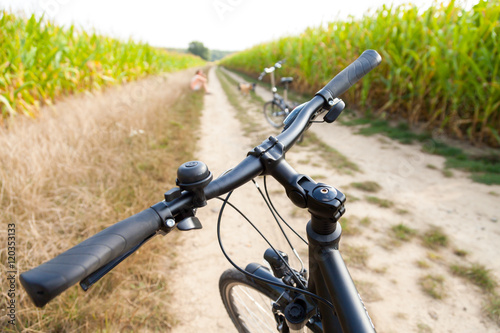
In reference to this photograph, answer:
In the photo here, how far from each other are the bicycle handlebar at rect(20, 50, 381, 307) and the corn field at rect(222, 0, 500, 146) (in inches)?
177

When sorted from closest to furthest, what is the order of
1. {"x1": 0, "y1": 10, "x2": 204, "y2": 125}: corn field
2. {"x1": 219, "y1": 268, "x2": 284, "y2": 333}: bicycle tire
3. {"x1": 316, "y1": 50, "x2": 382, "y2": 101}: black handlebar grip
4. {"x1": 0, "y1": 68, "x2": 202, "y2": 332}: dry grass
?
{"x1": 316, "y1": 50, "x2": 382, "y2": 101}: black handlebar grip < {"x1": 219, "y1": 268, "x2": 284, "y2": 333}: bicycle tire < {"x1": 0, "y1": 68, "x2": 202, "y2": 332}: dry grass < {"x1": 0, "y1": 10, "x2": 204, "y2": 125}: corn field

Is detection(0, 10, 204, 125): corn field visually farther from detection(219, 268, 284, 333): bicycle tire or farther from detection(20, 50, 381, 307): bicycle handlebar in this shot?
detection(20, 50, 381, 307): bicycle handlebar

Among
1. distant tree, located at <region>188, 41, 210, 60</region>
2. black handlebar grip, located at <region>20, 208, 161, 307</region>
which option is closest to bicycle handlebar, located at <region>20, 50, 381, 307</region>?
A: black handlebar grip, located at <region>20, 208, 161, 307</region>

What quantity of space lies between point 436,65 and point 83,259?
5.69 metres

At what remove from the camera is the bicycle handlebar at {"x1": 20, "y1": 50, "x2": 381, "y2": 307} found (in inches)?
16.9

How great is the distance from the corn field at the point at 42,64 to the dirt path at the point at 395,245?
3143 mm

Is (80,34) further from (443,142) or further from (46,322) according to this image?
(443,142)

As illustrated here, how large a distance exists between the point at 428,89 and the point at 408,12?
176cm

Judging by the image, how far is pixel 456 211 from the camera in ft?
9.65

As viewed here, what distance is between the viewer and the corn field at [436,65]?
4.15 metres

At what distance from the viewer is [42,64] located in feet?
15.2

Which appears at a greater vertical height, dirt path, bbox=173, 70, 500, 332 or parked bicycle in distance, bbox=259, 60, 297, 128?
parked bicycle in distance, bbox=259, 60, 297, 128

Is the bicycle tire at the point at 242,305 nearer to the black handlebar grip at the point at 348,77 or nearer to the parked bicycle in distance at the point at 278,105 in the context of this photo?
the black handlebar grip at the point at 348,77

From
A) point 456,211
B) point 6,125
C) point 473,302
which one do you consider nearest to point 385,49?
point 456,211
